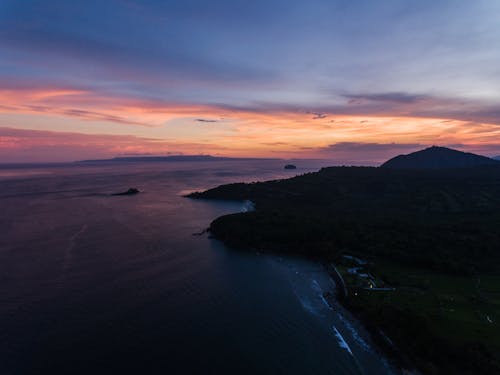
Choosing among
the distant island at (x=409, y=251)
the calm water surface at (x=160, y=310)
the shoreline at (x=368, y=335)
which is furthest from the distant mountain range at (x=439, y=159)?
the shoreline at (x=368, y=335)

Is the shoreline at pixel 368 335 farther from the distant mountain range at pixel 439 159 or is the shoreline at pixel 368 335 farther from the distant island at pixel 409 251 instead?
the distant mountain range at pixel 439 159

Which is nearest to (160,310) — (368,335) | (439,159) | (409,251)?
(368,335)

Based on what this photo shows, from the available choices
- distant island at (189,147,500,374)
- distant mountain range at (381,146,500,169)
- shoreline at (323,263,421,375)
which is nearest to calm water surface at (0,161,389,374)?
shoreline at (323,263,421,375)

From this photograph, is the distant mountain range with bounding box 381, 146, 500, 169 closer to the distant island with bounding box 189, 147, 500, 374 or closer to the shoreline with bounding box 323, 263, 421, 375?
the distant island with bounding box 189, 147, 500, 374

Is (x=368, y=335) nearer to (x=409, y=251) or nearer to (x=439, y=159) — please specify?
(x=409, y=251)

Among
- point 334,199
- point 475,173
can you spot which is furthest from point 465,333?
point 475,173

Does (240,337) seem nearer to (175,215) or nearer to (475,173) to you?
(175,215)
